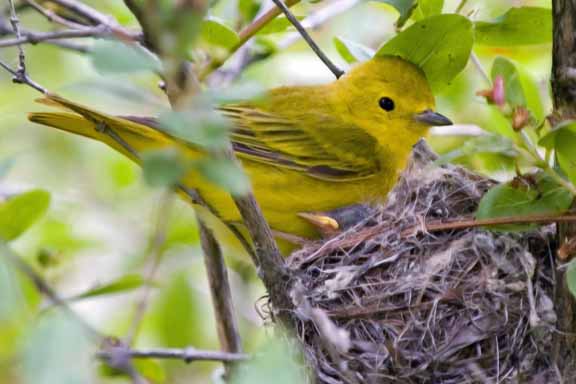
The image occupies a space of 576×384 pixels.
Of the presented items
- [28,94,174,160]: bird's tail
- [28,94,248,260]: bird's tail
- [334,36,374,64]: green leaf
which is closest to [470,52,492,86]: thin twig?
[334,36,374,64]: green leaf

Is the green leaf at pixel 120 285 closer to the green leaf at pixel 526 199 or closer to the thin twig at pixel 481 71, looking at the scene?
the green leaf at pixel 526 199

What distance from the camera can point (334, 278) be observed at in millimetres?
3512

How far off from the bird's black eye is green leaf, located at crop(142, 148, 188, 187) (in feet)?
9.40

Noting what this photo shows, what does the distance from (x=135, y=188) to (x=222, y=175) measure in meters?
3.63

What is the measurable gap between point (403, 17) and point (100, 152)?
9.07 ft

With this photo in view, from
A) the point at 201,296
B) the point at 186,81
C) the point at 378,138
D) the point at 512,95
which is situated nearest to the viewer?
the point at 186,81

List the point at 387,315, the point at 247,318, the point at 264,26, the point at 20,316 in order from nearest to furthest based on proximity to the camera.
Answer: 1. the point at 20,316
2. the point at 387,315
3. the point at 264,26
4. the point at 247,318

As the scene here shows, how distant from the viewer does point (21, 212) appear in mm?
3254

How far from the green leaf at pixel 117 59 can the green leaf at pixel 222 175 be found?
222 millimetres

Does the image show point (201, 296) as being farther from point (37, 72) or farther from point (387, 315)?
point (387, 315)

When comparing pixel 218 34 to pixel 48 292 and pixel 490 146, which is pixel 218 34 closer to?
pixel 490 146

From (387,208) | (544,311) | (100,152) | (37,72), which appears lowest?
(544,311)

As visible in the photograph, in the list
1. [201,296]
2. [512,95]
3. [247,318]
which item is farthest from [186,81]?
[201,296]

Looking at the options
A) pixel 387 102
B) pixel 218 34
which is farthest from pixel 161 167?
pixel 387 102
